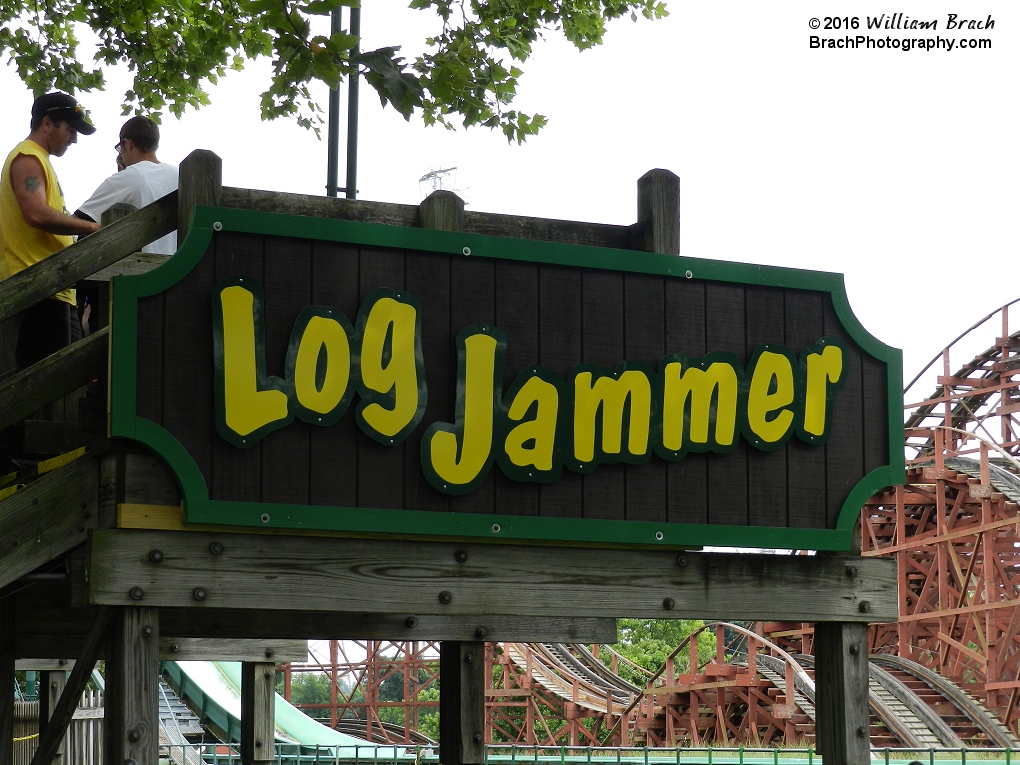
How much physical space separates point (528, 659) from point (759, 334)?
86.4ft

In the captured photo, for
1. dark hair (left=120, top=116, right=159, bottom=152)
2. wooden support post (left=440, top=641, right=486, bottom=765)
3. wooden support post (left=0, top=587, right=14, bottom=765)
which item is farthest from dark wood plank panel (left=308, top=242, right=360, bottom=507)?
wooden support post (left=0, top=587, right=14, bottom=765)

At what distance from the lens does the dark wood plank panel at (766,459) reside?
4.88 meters

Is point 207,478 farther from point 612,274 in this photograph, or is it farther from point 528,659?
point 528,659

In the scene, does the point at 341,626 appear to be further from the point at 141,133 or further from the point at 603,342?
the point at 141,133

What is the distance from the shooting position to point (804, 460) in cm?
497

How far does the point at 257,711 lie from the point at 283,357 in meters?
7.09

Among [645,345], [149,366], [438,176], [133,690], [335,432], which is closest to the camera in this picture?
[133,690]

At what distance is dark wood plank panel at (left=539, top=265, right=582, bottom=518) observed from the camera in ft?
15.2

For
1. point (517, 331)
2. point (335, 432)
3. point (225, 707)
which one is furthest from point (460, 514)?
point (225, 707)

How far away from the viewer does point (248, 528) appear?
421 cm

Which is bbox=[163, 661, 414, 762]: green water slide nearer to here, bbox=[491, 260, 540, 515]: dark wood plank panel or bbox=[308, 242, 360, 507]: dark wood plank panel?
bbox=[491, 260, 540, 515]: dark wood plank panel

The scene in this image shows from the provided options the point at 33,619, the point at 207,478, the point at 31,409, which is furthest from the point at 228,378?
the point at 33,619

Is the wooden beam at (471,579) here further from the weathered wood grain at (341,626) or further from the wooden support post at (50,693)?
the wooden support post at (50,693)

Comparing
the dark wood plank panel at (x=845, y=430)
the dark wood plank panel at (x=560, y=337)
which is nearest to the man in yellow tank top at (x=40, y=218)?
the dark wood plank panel at (x=560, y=337)
